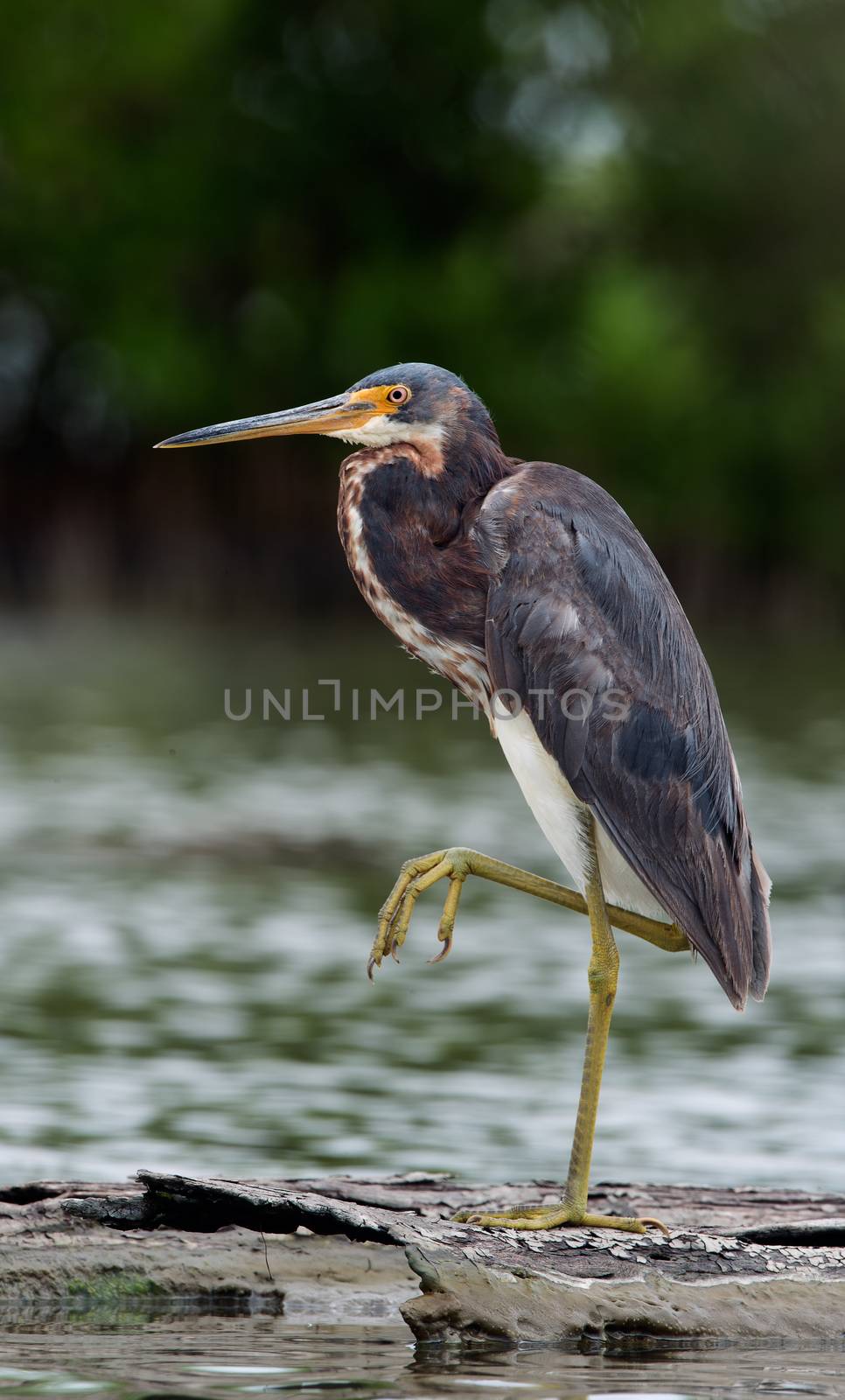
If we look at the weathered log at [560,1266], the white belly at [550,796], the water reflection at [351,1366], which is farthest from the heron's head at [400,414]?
the water reflection at [351,1366]

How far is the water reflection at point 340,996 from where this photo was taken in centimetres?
669

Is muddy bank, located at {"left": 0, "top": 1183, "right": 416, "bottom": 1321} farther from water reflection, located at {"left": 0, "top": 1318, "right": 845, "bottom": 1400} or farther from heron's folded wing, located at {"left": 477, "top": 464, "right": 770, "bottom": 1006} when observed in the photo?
heron's folded wing, located at {"left": 477, "top": 464, "right": 770, "bottom": 1006}

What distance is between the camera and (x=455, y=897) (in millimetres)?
4910

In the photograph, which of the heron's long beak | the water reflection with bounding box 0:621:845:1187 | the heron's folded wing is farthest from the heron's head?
the water reflection with bounding box 0:621:845:1187

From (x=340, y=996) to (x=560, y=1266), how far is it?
4.51 m

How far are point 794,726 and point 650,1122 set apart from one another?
14.2 metres

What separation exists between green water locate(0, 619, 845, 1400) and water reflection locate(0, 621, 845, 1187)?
21 millimetres

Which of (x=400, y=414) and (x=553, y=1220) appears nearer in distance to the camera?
(x=553, y=1220)

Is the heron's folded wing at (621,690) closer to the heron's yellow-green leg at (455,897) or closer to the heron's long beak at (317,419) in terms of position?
the heron's yellow-green leg at (455,897)

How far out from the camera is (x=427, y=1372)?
169 inches

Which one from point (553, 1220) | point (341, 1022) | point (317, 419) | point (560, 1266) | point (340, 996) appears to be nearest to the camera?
point (560, 1266)

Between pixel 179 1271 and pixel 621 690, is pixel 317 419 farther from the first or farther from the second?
pixel 179 1271

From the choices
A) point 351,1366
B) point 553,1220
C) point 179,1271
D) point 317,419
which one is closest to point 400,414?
point 317,419

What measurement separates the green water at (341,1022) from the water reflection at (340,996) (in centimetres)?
2
